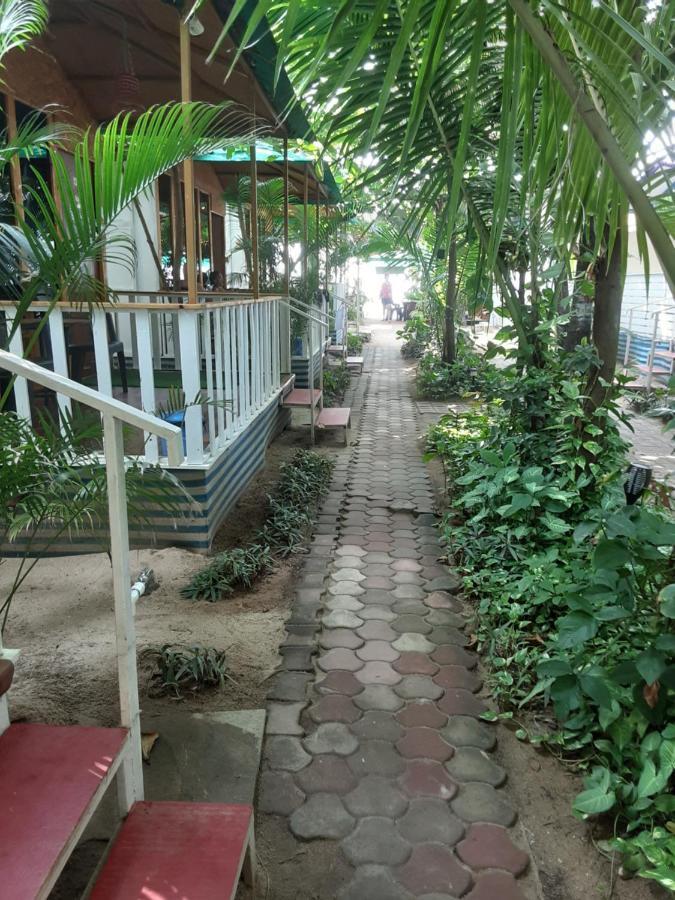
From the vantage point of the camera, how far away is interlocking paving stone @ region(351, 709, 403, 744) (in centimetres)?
238

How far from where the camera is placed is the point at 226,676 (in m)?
2.68

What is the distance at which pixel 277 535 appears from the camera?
4113 millimetres

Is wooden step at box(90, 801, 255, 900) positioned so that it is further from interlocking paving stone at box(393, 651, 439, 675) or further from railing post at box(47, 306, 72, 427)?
railing post at box(47, 306, 72, 427)

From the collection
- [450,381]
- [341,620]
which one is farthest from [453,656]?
[450,381]

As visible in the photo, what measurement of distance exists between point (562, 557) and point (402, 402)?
6.60m

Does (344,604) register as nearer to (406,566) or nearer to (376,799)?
(406,566)

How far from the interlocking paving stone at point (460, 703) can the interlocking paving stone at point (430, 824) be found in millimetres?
473

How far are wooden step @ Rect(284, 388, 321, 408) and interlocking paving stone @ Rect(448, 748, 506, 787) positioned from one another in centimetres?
439

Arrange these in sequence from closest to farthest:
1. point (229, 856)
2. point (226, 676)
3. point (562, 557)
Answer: point (229, 856) < point (226, 676) < point (562, 557)

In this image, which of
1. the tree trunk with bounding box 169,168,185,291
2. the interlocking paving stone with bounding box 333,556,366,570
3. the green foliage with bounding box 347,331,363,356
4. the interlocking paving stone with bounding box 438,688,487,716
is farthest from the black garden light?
the green foliage with bounding box 347,331,363,356

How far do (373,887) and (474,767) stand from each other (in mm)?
580

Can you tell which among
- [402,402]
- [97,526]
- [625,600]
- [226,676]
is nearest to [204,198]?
[402,402]

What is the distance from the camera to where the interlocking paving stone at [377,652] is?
287 centimetres

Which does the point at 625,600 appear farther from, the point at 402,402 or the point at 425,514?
the point at 402,402
